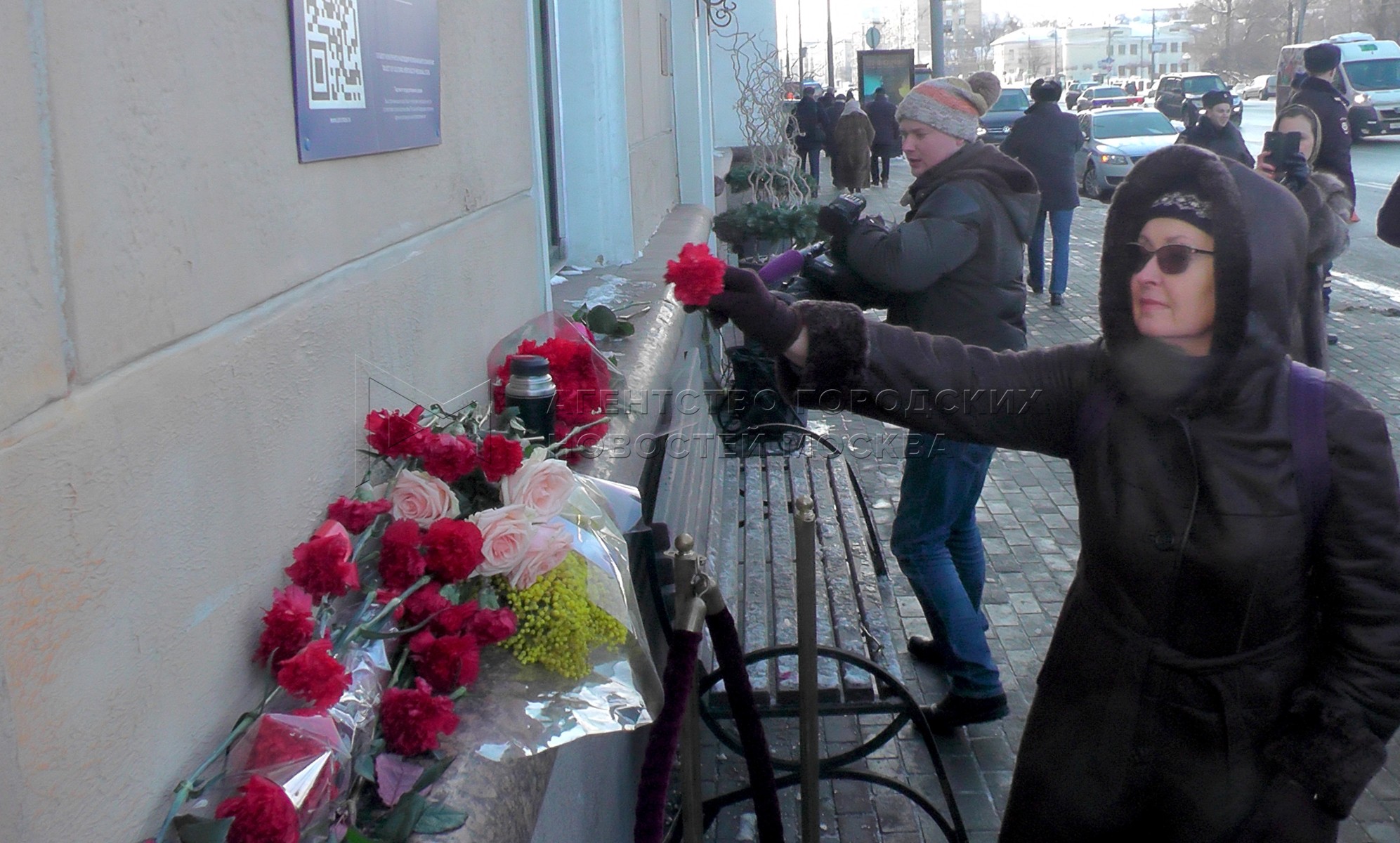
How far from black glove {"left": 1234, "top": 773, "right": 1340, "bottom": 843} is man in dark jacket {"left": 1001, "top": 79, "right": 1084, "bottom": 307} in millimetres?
8632

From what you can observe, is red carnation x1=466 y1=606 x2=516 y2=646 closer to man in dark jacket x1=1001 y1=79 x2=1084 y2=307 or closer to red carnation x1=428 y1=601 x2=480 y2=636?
red carnation x1=428 y1=601 x2=480 y2=636

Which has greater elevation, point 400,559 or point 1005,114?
point 1005,114

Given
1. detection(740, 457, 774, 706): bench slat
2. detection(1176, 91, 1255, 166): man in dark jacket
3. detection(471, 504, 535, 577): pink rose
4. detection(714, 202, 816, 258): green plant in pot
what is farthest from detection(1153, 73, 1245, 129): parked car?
detection(471, 504, 535, 577): pink rose

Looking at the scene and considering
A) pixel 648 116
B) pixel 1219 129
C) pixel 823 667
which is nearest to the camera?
pixel 823 667

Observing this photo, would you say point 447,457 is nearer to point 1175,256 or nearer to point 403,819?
point 403,819

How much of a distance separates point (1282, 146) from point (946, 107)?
109 inches

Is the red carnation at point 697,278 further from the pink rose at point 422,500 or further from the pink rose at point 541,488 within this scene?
the pink rose at point 422,500

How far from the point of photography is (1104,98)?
44.9 meters

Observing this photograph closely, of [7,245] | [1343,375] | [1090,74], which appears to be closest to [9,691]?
[7,245]

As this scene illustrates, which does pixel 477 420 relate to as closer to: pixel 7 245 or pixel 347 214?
pixel 347 214

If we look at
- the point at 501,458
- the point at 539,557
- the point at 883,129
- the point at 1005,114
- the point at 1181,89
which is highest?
the point at 1181,89

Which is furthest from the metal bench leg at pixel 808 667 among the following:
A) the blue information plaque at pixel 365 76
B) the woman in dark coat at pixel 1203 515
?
the blue information plaque at pixel 365 76

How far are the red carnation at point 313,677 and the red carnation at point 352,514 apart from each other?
38cm

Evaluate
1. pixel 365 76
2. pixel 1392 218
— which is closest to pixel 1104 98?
pixel 1392 218
